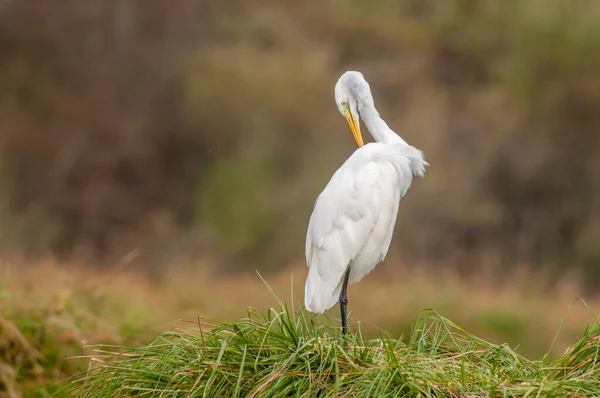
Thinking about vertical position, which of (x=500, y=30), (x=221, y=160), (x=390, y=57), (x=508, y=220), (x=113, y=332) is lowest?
(x=113, y=332)

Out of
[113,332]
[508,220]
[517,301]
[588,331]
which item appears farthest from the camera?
[508,220]

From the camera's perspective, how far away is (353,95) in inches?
148

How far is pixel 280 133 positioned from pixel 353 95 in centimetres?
672

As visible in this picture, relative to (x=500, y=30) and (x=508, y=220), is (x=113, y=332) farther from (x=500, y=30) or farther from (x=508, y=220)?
(x=500, y=30)

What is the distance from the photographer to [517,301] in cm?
781

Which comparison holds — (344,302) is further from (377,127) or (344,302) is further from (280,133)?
(280,133)

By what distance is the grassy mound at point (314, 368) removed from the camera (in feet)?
8.15

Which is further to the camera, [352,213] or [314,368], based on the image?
[352,213]

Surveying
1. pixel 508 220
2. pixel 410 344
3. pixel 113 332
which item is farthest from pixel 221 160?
pixel 410 344

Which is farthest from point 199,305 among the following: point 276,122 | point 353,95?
point 353,95

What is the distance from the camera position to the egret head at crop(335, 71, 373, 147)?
370 centimetres

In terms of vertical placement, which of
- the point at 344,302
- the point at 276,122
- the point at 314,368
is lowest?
the point at 314,368

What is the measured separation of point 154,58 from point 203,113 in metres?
1.03

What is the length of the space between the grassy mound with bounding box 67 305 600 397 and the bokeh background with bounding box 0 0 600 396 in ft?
17.7
